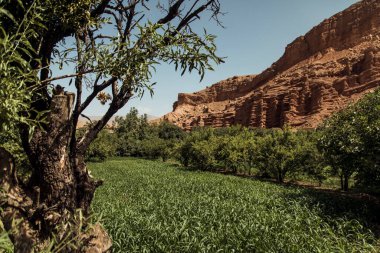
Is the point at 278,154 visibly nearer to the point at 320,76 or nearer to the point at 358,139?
the point at 358,139

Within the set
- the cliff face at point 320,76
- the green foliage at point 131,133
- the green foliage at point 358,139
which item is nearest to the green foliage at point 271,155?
the green foliage at point 358,139

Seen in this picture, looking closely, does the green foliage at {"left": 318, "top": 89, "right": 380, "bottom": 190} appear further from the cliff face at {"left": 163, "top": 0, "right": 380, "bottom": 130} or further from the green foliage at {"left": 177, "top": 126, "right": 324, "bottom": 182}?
the cliff face at {"left": 163, "top": 0, "right": 380, "bottom": 130}

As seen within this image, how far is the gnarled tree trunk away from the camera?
12.0 feet

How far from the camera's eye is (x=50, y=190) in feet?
13.0

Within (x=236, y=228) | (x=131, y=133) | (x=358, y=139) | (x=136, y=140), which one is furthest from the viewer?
(x=131, y=133)

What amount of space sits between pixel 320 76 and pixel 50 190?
135844mm

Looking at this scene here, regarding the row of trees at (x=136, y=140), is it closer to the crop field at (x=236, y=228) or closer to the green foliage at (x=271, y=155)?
the green foliage at (x=271, y=155)

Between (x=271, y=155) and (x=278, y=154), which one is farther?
(x=271, y=155)

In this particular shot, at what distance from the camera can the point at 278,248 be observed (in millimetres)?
8812

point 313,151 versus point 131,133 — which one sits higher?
point 131,133

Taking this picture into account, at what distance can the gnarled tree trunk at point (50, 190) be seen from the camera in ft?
12.0

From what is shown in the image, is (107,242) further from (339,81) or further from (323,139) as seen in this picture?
(339,81)

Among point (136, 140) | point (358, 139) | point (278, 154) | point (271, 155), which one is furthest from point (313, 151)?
point (136, 140)

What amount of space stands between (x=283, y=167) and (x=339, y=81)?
9662 cm
